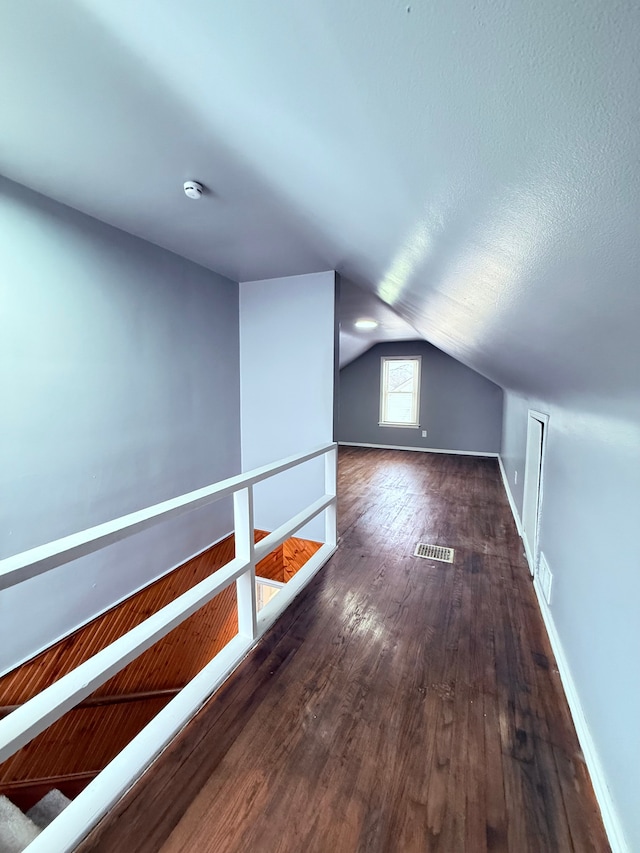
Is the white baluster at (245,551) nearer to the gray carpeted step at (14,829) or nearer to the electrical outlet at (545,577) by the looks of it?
the gray carpeted step at (14,829)

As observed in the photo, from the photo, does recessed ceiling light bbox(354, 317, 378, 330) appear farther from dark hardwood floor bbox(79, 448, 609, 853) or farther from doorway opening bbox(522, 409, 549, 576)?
A: dark hardwood floor bbox(79, 448, 609, 853)

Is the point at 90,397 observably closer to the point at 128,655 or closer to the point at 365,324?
the point at 128,655

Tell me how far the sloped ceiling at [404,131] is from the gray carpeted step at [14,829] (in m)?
2.65

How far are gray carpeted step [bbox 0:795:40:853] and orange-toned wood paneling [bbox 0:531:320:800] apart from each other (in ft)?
0.59

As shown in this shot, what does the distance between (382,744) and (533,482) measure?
1986 millimetres

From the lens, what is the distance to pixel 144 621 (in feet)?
4.18

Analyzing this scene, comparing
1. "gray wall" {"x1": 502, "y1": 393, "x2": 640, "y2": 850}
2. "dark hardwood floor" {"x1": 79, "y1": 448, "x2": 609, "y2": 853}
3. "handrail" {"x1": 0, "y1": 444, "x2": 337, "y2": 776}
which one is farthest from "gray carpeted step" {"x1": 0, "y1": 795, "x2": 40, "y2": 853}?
"gray wall" {"x1": 502, "y1": 393, "x2": 640, "y2": 850}

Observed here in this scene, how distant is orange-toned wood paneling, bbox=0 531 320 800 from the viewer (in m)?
1.84

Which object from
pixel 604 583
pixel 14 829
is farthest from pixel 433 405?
pixel 14 829

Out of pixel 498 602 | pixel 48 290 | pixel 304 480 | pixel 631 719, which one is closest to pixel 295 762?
pixel 631 719

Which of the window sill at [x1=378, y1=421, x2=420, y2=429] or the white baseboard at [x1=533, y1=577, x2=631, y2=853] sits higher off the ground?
the window sill at [x1=378, y1=421, x2=420, y2=429]

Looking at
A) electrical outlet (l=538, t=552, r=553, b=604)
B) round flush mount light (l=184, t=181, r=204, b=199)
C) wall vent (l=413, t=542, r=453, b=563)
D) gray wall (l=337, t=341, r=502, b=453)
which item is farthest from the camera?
gray wall (l=337, t=341, r=502, b=453)

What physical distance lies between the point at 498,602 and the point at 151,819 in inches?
72.4

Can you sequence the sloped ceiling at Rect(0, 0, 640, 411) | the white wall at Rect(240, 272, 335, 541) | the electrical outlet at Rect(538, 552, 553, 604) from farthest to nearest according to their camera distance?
the white wall at Rect(240, 272, 335, 541) < the electrical outlet at Rect(538, 552, 553, 604) < the sloped ceiling at Rect(0, 0, 640, 411)
